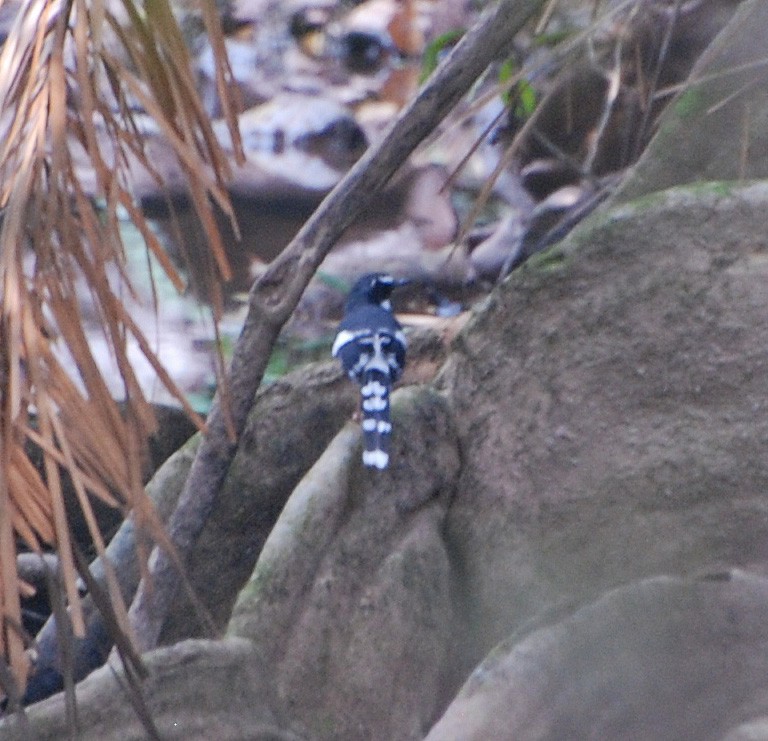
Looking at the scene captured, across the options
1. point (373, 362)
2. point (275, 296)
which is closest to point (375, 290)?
point (373, 362)

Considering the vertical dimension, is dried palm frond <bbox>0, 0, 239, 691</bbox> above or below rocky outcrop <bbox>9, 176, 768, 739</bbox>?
above

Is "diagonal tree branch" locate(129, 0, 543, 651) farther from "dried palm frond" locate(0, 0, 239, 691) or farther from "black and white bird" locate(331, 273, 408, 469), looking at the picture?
"dried palm frond" locate(0, 0, 239, 691)

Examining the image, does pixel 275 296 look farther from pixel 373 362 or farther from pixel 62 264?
pixel 62 264

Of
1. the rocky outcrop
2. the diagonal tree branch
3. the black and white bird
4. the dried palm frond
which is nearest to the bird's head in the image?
the black and white bird

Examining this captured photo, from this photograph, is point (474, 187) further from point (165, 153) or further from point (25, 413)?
point (25, 413)

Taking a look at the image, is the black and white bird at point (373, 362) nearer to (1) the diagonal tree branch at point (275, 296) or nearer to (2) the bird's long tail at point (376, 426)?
(2) the bird's long tail at point (376, 426)

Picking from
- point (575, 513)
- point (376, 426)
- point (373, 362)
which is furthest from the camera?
point (373, 362)
